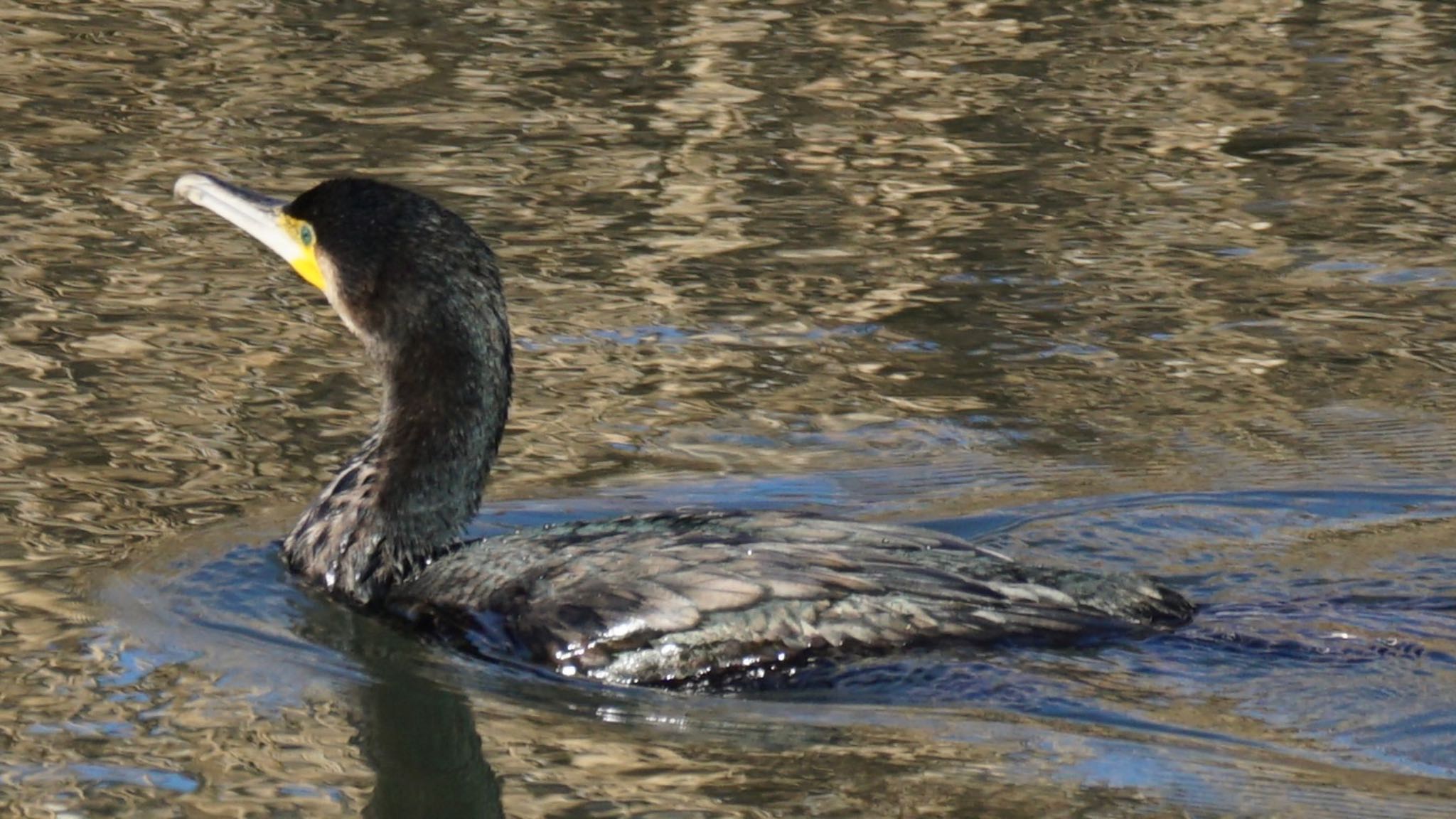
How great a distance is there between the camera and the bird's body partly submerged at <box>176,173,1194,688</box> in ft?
20.5

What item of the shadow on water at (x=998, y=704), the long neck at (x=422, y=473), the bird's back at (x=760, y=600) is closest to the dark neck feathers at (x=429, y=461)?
the long neck at (x=422, y=473)

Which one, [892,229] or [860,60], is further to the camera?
[860,60]

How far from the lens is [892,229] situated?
11023mm

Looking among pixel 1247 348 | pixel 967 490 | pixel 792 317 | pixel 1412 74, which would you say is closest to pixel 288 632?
pixel 967 490

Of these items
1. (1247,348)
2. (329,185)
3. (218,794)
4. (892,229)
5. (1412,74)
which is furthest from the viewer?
(1412,74)

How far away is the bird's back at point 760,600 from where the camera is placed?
6.24 meters

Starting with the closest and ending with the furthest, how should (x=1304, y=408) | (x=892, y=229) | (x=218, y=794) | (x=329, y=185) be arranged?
(x=218, y=794)
(x=329, y=185)
(x=1304, y=408)
(x=892, y=229)

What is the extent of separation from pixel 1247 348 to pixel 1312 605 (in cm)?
288

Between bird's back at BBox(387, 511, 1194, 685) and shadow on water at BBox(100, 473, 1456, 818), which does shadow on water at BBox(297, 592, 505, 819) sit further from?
bird's back at BBox(387, 511, 1194, 685)

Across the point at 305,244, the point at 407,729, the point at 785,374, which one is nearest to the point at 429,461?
the point at 305,244

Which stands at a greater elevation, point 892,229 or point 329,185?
point 329,185

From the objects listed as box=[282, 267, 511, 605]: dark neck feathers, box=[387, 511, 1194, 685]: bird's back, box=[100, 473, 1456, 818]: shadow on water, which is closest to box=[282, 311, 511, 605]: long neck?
box=[282, 267, 511, 605]: dark neck feathers

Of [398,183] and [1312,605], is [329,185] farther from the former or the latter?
[398,183]

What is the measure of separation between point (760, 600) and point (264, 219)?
→ 7.14 ft
